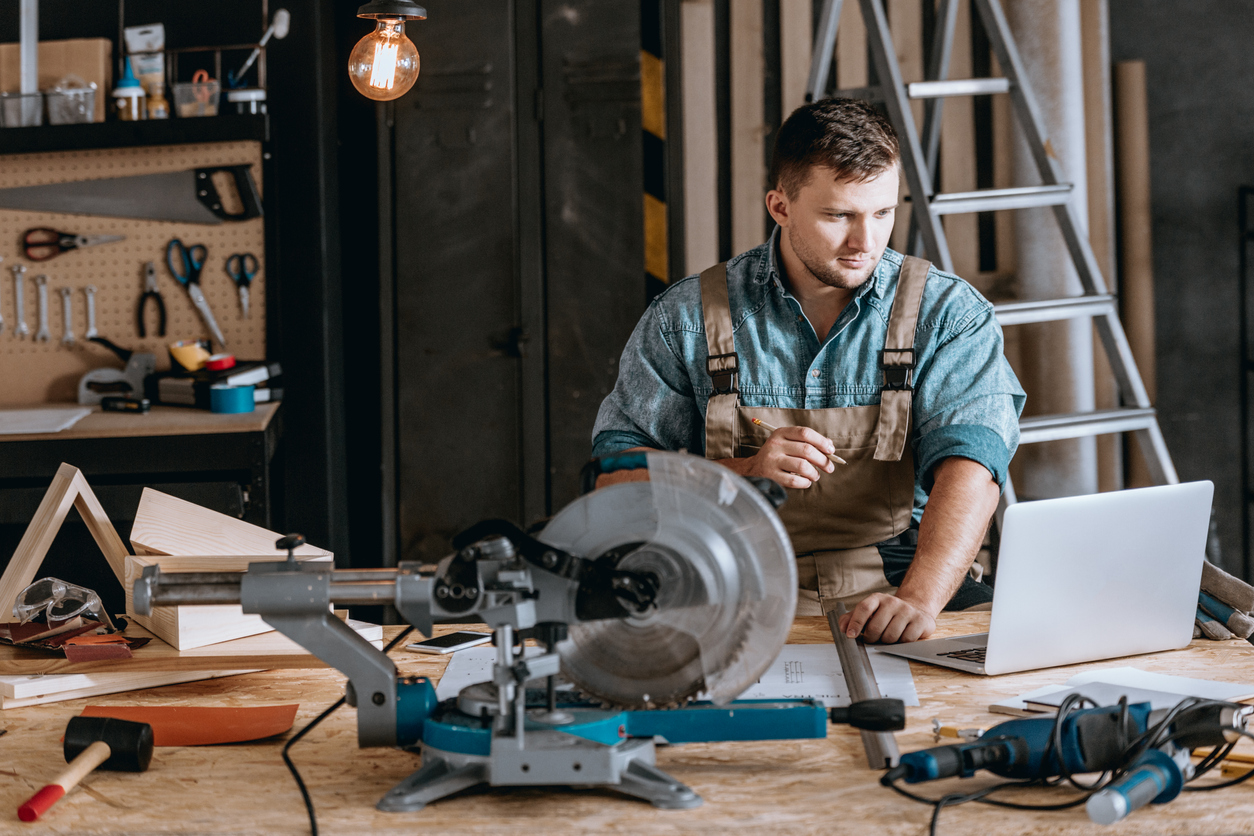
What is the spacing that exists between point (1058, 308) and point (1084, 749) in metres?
1.83

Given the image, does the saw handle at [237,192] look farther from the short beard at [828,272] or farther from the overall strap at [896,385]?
the overall strap at [896,385]

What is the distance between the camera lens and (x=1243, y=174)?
352 cm

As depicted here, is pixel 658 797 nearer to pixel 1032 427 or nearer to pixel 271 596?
pixel 271 596

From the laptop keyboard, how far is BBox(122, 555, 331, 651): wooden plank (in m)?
0.79

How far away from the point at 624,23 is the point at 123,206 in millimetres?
1587

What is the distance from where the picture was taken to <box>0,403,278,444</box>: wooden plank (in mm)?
2877

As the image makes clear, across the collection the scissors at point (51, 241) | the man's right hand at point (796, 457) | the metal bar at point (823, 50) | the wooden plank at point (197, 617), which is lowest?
the wooden plank at point (197, 617)

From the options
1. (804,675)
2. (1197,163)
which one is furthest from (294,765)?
(1197,163)

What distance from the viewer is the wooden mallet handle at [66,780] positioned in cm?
102

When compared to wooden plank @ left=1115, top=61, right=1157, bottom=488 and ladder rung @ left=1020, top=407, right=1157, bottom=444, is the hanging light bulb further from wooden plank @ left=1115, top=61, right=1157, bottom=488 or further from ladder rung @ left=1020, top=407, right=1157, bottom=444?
wooden plank @ left=1115, top=61, right=1157, bottom=488

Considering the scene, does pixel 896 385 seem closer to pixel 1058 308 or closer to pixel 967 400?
pixel 967 400

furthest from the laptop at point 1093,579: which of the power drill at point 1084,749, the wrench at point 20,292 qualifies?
the wrench at point 20,292

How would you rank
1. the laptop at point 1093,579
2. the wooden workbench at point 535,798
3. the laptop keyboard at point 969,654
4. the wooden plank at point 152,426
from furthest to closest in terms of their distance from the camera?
the wooden plank at point 152,426, the laptop keyboard at point 969,654, the laptop at point 1093,579, the wooden workbench at point 535,798

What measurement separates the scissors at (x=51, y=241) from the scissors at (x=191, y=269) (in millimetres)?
159
